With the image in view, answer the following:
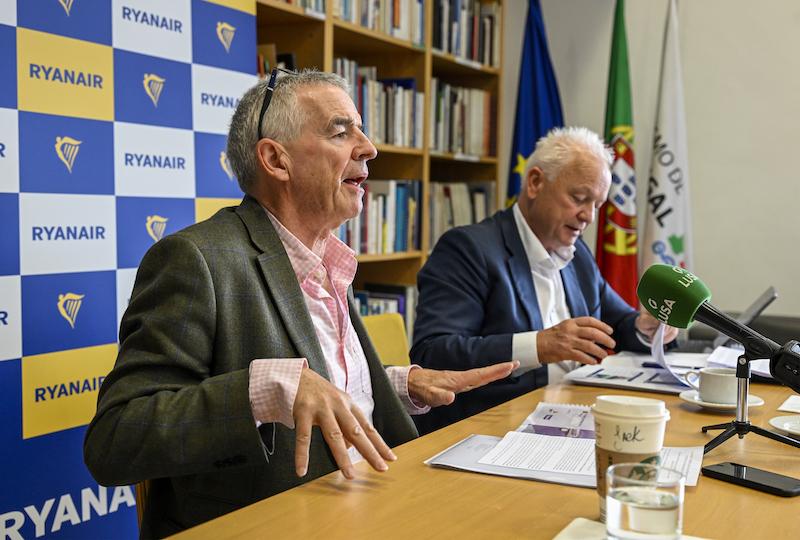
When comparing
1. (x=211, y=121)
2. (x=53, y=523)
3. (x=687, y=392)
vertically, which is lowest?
(x=53, y=523)

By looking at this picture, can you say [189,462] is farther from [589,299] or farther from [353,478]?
[589,299]

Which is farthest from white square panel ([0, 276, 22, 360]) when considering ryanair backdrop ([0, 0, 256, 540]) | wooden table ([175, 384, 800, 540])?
wooden table ([175, 384, 800, 540])

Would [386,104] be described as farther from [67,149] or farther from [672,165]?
[67,149]

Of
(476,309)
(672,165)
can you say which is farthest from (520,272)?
(672,165)

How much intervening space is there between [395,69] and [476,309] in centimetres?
191

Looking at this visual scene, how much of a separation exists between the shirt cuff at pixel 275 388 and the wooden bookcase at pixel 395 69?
81.3 inches

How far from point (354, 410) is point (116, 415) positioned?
0.37 metres

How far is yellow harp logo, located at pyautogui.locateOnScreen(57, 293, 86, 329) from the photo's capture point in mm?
2104

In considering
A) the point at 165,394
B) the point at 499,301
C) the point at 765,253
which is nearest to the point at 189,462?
the point at 165,394

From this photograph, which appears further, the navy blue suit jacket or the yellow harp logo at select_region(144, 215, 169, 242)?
the yellow harp logo at select_region(144, 215, 169, 242)

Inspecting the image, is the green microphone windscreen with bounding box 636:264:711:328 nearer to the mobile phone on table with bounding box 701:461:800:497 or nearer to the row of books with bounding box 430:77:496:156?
the mobile phone on table with bounding box 701:461:800:497

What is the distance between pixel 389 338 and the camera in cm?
232

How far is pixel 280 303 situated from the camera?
1.43 metres

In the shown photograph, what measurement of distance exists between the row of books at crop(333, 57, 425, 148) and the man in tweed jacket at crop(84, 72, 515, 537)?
175 centimetres
